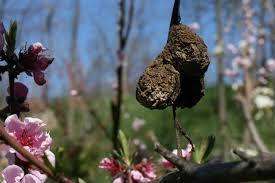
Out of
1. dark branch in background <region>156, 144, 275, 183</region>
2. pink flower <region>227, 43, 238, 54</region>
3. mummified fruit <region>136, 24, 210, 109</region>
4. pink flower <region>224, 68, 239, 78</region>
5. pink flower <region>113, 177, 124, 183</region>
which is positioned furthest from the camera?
pink flower <region>224, 68, 239, 78</region>

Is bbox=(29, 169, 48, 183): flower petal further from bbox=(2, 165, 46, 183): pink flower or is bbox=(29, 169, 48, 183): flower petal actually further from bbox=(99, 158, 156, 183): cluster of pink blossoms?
bbox=(99, 158, 156, 183): cluster of pink blossoms

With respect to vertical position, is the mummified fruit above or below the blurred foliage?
above

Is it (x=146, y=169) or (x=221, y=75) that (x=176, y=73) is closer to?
(x=146, y=169)

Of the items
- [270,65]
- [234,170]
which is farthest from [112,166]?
[270,65]

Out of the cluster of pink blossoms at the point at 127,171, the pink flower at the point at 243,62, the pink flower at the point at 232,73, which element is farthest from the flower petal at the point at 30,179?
the pink flower at the point at 232,73

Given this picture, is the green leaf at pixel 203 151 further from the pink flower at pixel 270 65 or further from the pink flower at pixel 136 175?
the pink flower at pixel 270 65

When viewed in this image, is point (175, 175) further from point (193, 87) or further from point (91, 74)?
point (91, 74)

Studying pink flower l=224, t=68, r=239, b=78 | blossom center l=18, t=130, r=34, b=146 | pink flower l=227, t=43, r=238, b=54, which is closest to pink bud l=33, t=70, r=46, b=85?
blossom center l=18, t=130, r=34, b=146
